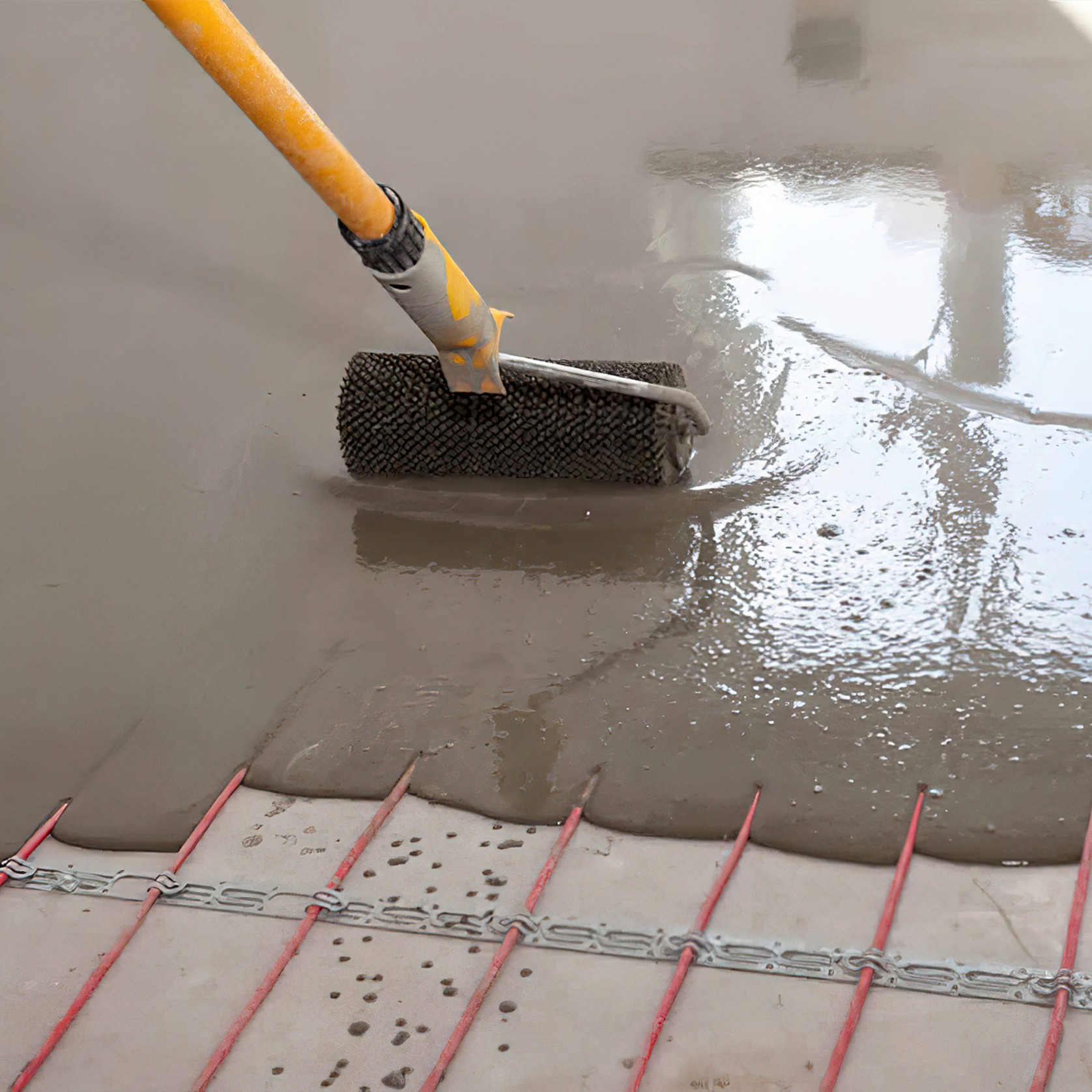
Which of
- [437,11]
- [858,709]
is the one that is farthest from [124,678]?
[437,11]

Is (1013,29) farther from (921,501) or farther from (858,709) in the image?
(858,709)

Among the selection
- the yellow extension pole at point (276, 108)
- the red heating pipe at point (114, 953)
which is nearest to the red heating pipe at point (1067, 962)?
the red heating pipe at point (114, 953)

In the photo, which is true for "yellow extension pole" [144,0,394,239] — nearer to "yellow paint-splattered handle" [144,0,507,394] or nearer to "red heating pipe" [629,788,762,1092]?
"yellow paint-splattered handle" [144,0,507,394]

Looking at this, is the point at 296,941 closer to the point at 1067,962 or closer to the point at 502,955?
the point at 502,955

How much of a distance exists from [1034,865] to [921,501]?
3.50ft

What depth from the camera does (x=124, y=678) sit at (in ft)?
8.36

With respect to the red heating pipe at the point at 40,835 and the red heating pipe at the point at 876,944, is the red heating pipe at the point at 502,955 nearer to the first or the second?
the red heating pipe at the point at 876,944

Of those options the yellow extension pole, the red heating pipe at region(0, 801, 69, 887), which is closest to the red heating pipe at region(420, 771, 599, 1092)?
the red heating pipe at region(0, 801, 69, 887)

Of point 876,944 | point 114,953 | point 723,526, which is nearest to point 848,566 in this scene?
point 723,526

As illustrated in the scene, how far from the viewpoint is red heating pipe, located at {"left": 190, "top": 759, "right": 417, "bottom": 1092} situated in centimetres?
167

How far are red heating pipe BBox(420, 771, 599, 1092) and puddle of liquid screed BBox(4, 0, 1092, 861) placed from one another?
0.04m

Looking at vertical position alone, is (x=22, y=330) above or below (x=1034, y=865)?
above

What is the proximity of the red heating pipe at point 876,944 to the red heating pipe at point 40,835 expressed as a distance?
1569mm

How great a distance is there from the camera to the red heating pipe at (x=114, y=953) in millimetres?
1707
